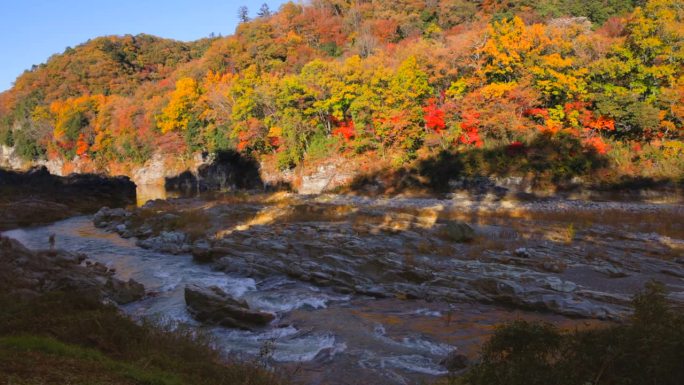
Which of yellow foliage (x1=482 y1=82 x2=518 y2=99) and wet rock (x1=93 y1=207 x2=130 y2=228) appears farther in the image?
yellow foliage (x1=482 y1=82 x2=518 y2=99)

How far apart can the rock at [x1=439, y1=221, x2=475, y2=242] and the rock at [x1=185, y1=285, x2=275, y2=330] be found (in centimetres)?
865

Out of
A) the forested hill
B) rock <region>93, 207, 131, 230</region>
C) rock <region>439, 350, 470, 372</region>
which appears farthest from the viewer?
the forested hill

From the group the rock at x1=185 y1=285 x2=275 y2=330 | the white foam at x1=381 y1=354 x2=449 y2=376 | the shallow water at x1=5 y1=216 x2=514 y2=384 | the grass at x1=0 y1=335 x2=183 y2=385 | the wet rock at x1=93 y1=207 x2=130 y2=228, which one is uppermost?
the grass at x1=0 y1=335 x2=183 y2=385

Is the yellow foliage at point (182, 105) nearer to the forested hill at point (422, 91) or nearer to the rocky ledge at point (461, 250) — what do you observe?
the forested hill at point (422, 91)

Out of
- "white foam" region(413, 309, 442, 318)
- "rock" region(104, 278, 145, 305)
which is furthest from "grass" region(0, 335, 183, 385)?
"white foam" region(413, 309, 442, 318)

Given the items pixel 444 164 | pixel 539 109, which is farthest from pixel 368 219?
pixel 539 109

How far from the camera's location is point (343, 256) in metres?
15.0

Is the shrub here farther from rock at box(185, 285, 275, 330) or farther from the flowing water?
rock at box(185, 285, 275, 330)

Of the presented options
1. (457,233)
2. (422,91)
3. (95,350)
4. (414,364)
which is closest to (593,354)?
(414,364)

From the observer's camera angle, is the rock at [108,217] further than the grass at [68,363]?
Yes

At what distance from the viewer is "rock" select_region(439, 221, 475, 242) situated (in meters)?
16.8

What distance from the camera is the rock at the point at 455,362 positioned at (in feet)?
26.2

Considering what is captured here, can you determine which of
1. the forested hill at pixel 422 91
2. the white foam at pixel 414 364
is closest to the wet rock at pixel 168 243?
the white foam at pixel 414 364

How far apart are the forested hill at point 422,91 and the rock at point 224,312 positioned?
2614 cm
